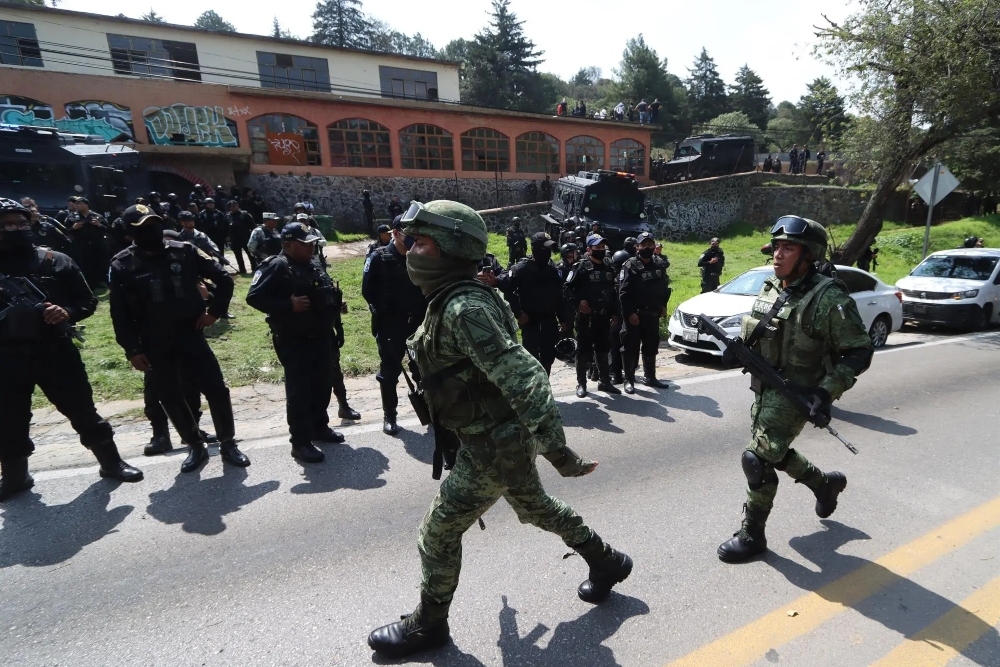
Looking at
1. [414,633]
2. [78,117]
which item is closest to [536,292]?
[414,633]

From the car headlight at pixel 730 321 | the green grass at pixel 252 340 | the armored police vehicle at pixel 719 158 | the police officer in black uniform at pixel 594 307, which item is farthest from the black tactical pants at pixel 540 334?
the armored police vehicle at pixel 719 158

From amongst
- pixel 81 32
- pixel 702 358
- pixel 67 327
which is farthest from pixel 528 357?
pixel 81 32

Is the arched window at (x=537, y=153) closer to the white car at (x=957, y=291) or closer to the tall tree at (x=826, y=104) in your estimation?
the tall tree at (x=826, y=104)

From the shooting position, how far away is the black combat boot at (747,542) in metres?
3.02

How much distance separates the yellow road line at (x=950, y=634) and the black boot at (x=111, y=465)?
4.57m

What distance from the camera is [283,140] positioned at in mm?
21500

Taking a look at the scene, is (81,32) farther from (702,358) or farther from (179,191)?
(702,358)

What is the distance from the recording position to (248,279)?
12.0m

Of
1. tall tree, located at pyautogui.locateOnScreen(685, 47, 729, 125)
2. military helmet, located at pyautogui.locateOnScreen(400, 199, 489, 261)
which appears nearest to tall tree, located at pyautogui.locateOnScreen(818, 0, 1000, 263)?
military helmet, located at pyautogui.locateOnScreen(400, 199, 489, 261)

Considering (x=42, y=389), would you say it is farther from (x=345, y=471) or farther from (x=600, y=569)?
(x=600, y=569)

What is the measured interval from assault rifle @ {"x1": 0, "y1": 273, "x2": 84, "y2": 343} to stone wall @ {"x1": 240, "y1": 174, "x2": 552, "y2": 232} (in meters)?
17.9

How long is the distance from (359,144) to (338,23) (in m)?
42.4

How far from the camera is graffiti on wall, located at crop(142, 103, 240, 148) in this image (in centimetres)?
1952

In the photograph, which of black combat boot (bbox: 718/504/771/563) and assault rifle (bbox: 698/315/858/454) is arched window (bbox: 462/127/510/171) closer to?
assault rifle (bbox: 698/315/858/454)
